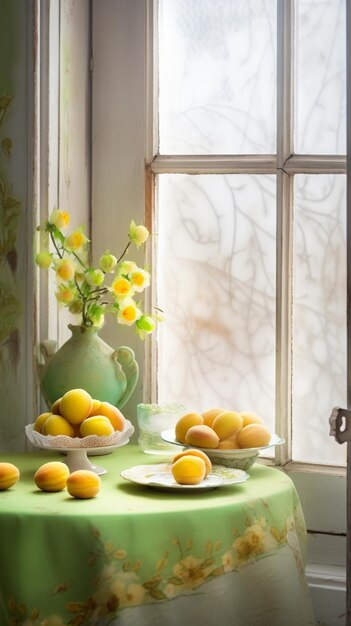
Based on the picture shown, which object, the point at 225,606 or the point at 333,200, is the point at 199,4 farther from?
→ the point at 225,606

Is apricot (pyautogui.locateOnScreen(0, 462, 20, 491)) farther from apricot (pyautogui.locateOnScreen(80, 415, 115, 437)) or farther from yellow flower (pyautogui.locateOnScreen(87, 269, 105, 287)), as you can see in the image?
yellow flower (pyautogui.locateOnScreen(87, 269, 105, 287))

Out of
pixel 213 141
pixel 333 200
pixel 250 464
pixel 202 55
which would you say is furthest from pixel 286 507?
pixel 202 55

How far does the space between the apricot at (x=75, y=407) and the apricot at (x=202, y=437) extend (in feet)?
0.60

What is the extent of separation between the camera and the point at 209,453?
1614 millimetres

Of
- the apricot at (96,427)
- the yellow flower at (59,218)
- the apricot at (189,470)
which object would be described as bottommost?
the apricot at (189,470)

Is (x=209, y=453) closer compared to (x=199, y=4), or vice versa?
(x=209, y=453)

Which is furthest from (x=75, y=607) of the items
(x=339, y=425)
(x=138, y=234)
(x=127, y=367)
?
(x=138, y=234)

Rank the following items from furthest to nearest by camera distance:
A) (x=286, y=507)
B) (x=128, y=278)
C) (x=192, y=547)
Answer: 1. (x=128, y=278)
2. (x=286, y=507)
3. (x=192, y=547)

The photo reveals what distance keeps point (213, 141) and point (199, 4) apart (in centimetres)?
29

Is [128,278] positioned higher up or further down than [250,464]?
higher up

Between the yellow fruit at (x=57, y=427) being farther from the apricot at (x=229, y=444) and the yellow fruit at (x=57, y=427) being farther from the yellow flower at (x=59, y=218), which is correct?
the yellow flower at (x=59, y=218)

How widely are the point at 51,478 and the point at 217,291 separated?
0.64 metres

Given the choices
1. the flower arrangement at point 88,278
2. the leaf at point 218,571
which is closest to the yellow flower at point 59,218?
the flower arrangement at point 88,278

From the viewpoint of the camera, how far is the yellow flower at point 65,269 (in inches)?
70.2
